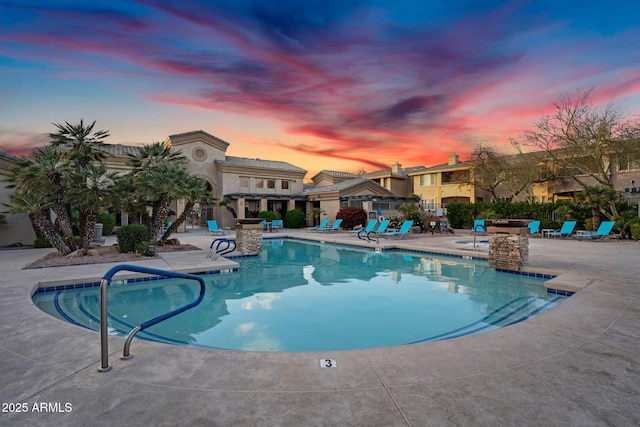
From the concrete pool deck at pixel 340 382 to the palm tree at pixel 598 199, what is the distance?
19.7 meters

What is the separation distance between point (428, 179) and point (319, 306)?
35557 mm

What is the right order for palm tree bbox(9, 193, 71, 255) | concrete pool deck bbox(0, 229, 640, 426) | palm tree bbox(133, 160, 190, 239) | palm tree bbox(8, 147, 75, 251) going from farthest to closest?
palm tree bbox(133, 160, 190, 239)
palm tree bbox(9, 193, 71, 255)
palm tree bbox(8, 147, 75, 251)
concrete pool deck bbox(0, 229, 640, 426)

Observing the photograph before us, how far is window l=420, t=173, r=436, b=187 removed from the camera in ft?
127

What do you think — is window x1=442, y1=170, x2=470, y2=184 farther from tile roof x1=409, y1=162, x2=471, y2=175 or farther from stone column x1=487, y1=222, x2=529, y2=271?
stone column x1=487, y1=222, x2=529, y2=271

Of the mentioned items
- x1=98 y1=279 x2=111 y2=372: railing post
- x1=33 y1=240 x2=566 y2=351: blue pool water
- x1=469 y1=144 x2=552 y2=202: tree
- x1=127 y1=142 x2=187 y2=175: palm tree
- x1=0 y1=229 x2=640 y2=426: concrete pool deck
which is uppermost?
x1=469 y1=144 x2=552 y2=202: tree

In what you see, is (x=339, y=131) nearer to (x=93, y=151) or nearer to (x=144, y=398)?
(x=93, y=151)

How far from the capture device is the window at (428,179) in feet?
127

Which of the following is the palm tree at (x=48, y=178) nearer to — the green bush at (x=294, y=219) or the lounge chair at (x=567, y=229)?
the green bush at (x=294, y=219)

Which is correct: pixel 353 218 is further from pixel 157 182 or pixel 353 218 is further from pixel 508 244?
pixel 508 244

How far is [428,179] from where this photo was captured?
3931 cm

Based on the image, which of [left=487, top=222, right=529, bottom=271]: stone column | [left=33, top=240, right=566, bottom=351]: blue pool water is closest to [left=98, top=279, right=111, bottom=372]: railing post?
[left=33, top=240, right=566, bottom=351]: blue pool water

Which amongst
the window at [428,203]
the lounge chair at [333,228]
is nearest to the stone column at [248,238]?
the lounge chair at [333,228]

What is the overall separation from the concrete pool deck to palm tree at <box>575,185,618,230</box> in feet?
64.5

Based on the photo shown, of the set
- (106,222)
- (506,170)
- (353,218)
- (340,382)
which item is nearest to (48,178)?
(340,382)
